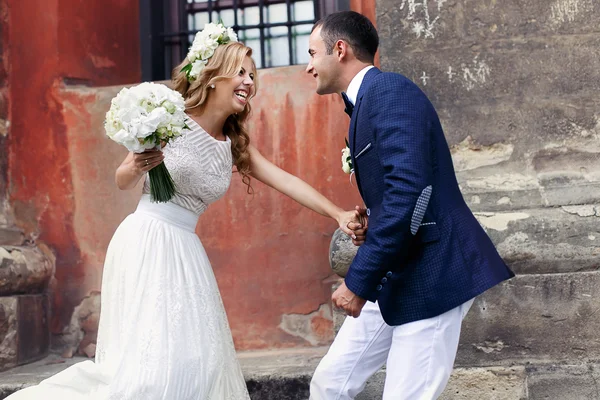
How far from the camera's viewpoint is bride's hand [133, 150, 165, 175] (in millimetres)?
3705

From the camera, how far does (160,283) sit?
3914mm

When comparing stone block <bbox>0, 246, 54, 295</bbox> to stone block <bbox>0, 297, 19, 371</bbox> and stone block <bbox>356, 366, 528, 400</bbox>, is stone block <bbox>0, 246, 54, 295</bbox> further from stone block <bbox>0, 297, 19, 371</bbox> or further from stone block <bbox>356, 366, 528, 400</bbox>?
stone block <bbox>356, 366, 528, 400</bbox>

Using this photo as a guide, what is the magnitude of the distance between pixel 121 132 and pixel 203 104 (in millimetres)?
789

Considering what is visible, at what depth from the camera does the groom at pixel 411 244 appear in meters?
2.95

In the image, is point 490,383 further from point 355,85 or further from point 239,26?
point 239,26

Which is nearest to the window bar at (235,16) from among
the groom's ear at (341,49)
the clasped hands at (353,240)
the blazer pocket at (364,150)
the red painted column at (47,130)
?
the red painted column at (47,130)

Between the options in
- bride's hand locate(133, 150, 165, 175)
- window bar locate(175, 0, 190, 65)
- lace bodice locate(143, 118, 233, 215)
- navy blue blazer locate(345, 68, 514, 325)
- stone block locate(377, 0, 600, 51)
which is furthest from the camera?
window bar locate(175, 0, 190, 65)

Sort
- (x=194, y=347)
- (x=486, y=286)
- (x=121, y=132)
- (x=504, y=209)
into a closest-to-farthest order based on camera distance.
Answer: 1. (x=486, y=286)
2. (x=121, y=132)
3. (x=194, y=347)
4. (x=504, y=209)

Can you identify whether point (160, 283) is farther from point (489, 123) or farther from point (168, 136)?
point (489, 123)

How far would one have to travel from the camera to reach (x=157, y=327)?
3.84m

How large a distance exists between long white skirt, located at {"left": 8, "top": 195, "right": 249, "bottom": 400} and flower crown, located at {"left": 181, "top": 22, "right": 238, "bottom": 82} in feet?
2.12

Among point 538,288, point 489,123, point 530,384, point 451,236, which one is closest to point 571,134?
point 489,123

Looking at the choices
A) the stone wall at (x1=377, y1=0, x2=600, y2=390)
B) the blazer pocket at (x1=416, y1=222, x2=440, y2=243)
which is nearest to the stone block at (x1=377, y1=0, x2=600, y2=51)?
the stone wall at (x1=377, y1=0, x2=600, y2=390)

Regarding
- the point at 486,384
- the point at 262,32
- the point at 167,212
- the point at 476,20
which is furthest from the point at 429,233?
the point at 262,32
